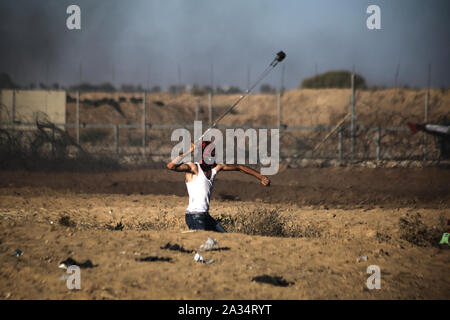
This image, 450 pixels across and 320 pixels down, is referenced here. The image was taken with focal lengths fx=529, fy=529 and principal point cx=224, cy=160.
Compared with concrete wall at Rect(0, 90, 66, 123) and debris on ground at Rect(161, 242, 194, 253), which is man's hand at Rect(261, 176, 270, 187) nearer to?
debris on ground at Rect(161, 242, 194, 253)

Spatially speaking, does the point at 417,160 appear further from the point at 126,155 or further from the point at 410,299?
the point at 410,299

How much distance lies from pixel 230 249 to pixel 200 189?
3.50 ft

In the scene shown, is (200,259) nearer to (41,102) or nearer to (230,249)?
(230,249)

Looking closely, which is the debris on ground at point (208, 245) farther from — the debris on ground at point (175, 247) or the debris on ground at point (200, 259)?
the debris on ground at point (200, 259)

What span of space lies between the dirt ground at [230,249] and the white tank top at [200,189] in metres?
0.39

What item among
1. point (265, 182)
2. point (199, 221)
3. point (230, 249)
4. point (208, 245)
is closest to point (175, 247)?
point (208, 245)

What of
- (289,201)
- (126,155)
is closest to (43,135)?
(126,155)

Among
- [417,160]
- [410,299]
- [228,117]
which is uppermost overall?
[228,117]

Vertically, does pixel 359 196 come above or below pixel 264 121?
below

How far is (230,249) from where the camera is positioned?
21.5 feet

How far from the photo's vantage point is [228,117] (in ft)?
145

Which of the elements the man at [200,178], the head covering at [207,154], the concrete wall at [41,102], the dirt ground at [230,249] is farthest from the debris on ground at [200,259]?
the concrete wall at [41,102]
